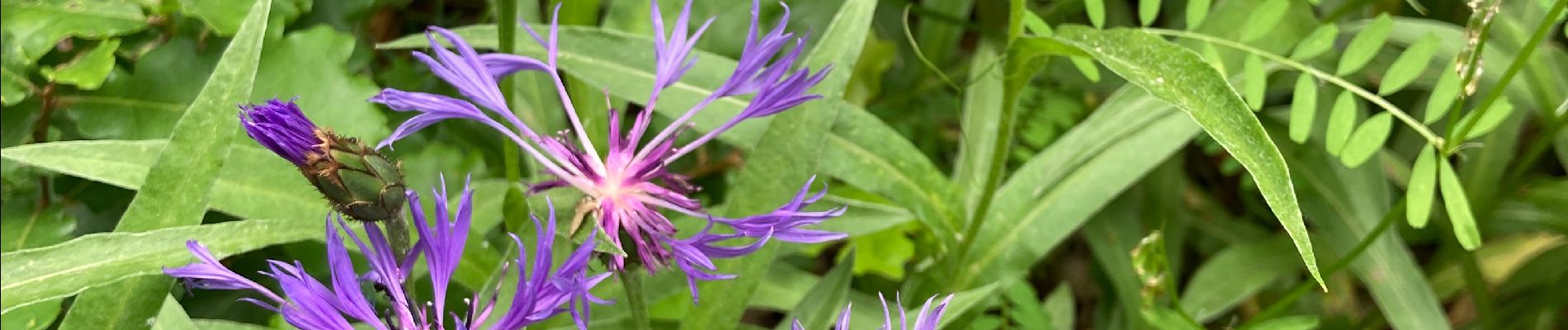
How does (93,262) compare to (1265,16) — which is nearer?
Answer: (93,262)

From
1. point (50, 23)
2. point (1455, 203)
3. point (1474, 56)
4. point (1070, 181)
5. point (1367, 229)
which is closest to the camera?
point (1474, 56)

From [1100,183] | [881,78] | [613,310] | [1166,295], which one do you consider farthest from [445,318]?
[1166,295]

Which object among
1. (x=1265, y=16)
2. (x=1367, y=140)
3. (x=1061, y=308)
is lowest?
(x=1061, y=308)

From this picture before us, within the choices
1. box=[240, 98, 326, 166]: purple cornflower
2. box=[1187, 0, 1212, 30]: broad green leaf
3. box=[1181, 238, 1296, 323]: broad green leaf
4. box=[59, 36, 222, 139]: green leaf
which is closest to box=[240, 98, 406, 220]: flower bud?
box=[240, 98, 326, 166]: purple cornflower

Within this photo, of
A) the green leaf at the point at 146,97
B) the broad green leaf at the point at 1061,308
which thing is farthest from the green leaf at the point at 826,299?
the green leaf at the point at 146,97

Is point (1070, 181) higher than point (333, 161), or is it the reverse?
point (333, 161)

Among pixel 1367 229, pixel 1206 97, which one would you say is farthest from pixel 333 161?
pixel 1367 229

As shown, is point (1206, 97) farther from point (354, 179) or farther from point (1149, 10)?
point (354, 179)

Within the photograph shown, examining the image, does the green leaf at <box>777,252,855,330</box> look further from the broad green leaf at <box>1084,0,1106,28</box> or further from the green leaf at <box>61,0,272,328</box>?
the green leaf at <box>61,0,272,328</box>
